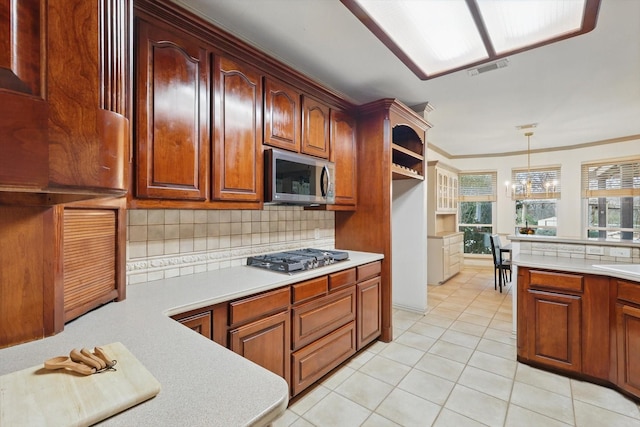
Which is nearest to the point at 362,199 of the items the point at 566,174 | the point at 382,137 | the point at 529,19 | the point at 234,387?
the point at 382,137

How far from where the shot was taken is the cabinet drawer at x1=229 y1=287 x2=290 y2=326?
1.57 metres

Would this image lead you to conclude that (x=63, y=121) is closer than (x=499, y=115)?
Yes

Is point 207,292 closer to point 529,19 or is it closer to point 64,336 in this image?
point 64,336

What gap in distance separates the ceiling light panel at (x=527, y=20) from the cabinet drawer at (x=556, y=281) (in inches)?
66.4

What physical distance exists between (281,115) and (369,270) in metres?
1.53

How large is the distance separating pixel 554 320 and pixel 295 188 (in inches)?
89.2

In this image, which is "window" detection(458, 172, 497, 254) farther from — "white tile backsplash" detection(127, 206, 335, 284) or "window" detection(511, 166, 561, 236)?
"white tile backsplash" detection(127, 206, 335, 284)

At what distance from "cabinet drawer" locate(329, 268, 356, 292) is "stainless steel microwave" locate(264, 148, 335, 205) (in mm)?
612

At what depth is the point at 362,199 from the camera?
2984mm

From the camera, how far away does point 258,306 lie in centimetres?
168

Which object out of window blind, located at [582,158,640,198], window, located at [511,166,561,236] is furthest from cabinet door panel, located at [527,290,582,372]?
window blind, located at [582,158,640,198]

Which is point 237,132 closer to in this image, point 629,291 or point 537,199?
point 629,291

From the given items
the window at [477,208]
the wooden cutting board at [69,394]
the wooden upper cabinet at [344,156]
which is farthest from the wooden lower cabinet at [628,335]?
the window at [477,208]

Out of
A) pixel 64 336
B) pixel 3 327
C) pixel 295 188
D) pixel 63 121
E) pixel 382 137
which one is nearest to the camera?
pixel 63 121
